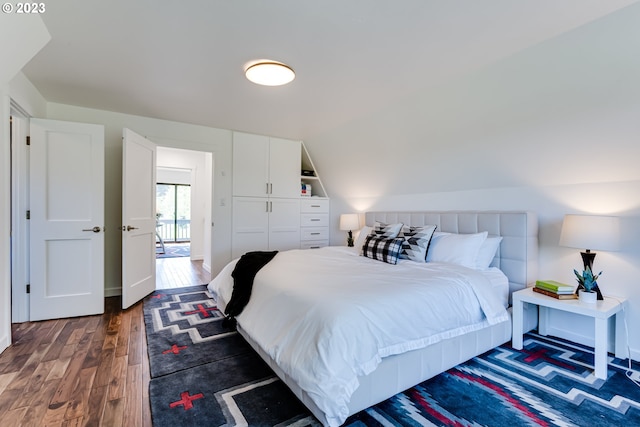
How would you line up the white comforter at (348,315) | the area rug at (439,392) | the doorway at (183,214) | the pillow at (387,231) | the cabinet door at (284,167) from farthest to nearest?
the doorway at (183,214), the cabinet door at (284,167), the pillow at (387,231), the area rug at (439,392), the white comforter at (348,315)

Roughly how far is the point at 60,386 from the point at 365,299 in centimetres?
196

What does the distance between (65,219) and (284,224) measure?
108 inches

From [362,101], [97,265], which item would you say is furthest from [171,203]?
[362,101]

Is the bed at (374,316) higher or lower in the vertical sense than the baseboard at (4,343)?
higher

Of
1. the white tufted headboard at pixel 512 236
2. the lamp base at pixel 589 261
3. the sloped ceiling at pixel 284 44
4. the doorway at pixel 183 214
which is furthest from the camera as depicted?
the doorway at pixel 183 214

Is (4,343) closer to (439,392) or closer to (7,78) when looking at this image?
(7,78)

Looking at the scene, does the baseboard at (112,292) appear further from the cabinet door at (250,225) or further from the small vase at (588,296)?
the small vase at (588,296)

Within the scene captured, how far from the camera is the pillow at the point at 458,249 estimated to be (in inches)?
106

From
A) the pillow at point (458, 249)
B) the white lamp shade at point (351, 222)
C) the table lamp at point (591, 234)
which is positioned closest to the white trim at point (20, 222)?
the white lamp shade at point (351, 222)

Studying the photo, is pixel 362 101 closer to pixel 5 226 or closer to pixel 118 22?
pixel 118 22

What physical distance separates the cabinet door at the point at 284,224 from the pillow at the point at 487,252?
2.94 metres

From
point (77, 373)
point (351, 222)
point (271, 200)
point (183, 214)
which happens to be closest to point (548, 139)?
point (351, 222)

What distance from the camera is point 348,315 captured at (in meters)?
1.56

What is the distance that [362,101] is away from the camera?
319cm
